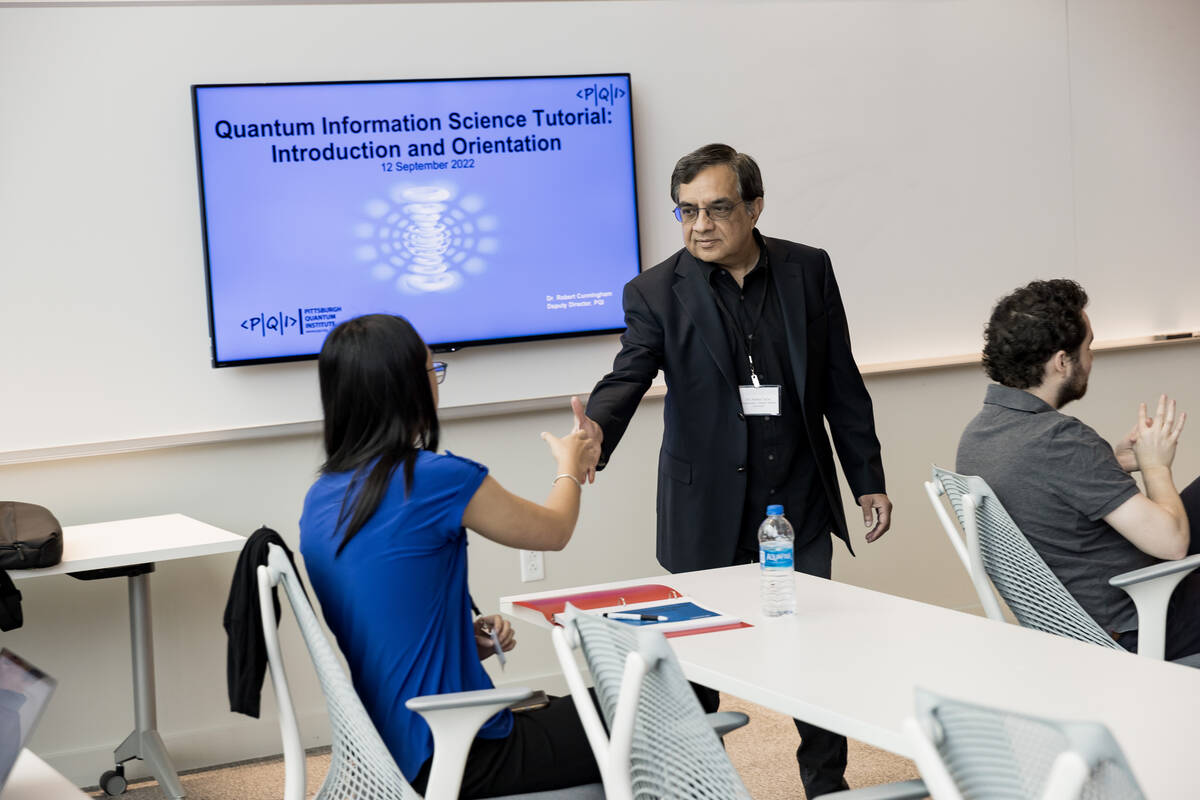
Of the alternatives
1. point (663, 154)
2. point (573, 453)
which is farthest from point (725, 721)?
point (663, 154)

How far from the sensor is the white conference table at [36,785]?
1.38 meters

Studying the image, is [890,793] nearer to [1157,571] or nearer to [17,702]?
[17,702]

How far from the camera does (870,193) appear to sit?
468cm

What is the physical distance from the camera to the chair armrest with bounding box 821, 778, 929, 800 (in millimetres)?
1494

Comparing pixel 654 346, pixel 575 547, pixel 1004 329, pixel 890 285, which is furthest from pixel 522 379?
pixel 1004 329

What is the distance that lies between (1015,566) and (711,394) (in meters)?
0.82

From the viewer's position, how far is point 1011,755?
1.09m

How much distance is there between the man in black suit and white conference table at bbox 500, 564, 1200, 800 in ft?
1.87

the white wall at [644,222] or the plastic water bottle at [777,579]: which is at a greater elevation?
the white wall at [644,222]

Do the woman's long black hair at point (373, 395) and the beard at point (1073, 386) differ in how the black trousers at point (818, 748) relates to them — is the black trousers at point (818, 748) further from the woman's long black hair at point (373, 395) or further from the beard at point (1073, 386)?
the woman's long black hair at point (373, 395)

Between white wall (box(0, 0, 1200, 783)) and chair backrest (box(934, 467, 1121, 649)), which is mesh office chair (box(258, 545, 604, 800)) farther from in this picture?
white wall (box(0, 0, 1200, 783))

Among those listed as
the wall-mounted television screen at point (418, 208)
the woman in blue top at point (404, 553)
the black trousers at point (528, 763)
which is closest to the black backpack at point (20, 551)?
the wall-mounted television screen at point (418, 208)

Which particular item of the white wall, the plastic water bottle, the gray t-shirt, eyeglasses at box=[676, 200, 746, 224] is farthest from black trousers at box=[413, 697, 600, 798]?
the white wall

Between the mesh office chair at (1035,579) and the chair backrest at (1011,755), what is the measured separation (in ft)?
5.15
